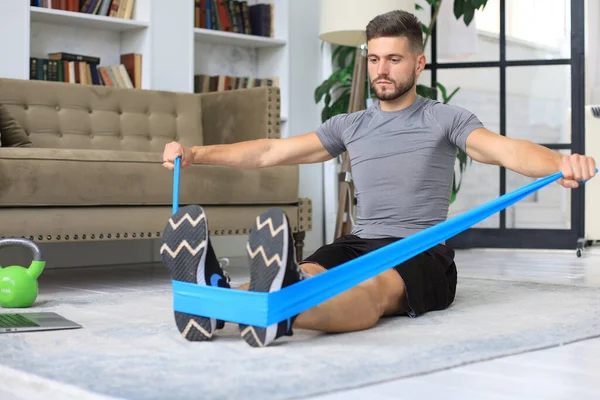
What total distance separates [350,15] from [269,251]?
300 cm

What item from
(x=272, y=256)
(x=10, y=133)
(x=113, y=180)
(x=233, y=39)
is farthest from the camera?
(x=233, y=39)

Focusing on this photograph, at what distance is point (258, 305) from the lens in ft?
5.35

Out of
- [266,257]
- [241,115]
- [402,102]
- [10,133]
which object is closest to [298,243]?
[241,115]

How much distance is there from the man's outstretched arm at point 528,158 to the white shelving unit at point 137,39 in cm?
245

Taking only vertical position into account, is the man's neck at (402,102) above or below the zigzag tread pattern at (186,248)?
above

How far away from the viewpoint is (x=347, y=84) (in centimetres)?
495

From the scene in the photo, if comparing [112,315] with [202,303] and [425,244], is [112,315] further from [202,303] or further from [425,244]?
[425,244]

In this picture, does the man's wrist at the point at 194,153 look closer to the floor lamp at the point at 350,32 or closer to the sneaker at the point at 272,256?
the sneaker at the point at 272,256

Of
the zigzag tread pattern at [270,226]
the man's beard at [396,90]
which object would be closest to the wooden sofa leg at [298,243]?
the man's beard at [396,90]

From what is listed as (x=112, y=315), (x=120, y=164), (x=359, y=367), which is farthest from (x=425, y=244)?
(x=120, y=164)

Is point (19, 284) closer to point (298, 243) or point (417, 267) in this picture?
point (417, 267)

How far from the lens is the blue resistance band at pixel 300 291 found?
1.64 metres

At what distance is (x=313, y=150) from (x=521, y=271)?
172 cm

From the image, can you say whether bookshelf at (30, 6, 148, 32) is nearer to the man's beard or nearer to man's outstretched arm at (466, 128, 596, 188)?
the man's beard
